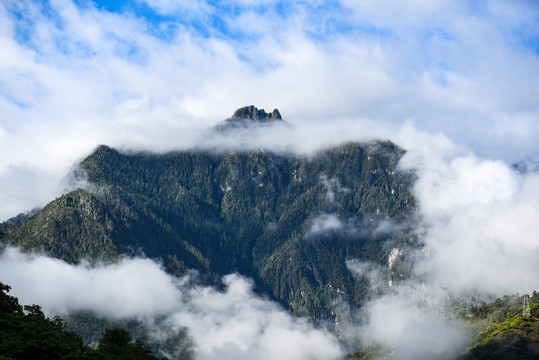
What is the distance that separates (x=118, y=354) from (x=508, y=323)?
13583cm

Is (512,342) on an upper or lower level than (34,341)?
lower

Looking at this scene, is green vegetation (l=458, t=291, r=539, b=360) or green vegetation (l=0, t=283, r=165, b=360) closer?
green vegetation (l=0, t=283, r=165, b=360)

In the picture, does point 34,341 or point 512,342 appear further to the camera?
point 512,342

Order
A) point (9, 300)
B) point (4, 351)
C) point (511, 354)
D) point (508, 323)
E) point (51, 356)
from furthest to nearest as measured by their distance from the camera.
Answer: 1. point (508, 323)
2. point (511, 354)
3. point (9, 300)
4. point (51, 356)
5. point (4, 351)

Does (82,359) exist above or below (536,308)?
below

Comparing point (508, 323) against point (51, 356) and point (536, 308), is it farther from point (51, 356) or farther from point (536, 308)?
point (51, 356)

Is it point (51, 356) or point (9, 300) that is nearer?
point (51, 356)

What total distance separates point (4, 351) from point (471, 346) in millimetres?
163731

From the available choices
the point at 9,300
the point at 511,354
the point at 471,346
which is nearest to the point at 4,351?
the point at 9,300

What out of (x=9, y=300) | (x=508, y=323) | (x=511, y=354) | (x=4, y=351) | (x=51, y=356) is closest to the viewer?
(x=4, y=351)

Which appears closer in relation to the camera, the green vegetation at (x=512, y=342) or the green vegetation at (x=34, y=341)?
the green vegetation at (x=34, y=341)

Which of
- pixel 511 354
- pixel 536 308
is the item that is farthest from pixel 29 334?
pixel 536 308

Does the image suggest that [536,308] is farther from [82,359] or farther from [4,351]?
[4,351]

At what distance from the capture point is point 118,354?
124000 millimetres
